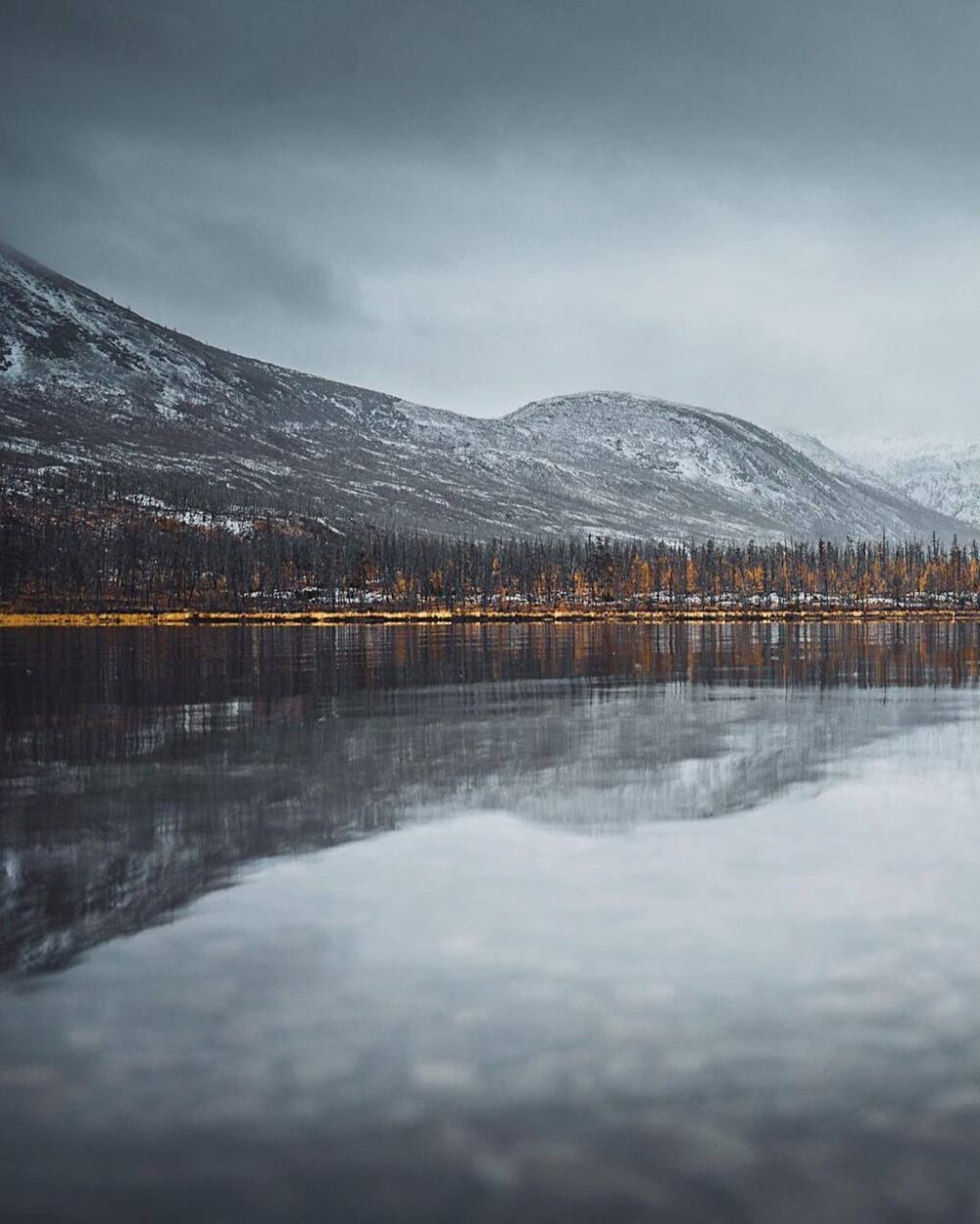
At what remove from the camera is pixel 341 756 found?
843 inches

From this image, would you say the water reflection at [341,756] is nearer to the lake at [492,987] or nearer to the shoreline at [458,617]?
the lake at [492,987]

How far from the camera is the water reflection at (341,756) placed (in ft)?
41.5

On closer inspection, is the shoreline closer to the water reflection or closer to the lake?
the water reflection

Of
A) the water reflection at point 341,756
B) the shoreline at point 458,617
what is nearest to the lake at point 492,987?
the water reflection at point 341,756

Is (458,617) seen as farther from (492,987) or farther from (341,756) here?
(492,987)

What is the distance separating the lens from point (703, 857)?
12719 millimetres

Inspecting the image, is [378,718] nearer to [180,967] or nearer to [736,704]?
[736,704]

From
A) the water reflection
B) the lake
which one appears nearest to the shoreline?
the water reflection

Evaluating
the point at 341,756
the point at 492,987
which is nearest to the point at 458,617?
the point at 341,756

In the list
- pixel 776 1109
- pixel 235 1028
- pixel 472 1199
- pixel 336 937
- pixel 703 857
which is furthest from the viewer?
pixel 703 857

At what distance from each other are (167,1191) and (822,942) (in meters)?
6.08

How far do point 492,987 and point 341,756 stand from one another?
13.3m

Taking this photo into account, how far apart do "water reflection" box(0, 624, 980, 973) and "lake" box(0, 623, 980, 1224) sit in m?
0.12

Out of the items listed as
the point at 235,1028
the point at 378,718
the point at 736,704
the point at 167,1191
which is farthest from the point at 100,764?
the point at 736,704
